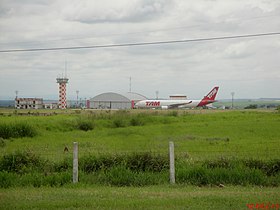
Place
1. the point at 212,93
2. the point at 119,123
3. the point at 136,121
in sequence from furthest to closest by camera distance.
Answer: the point at 212,93 → the point at 136,121 → the point at 119,123

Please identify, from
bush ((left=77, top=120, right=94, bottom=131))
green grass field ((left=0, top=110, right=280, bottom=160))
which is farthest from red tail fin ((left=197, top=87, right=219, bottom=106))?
bush ((left=77, top=120, right=94, bottom=131))

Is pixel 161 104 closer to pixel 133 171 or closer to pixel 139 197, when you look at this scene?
pixel 133 171

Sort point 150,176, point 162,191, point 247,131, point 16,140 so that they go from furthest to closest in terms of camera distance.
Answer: point 247,131, point 16,140, point 150,176, point 162,191

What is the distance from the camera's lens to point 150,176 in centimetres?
1186

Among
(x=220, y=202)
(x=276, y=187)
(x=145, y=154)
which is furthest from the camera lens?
(x=145, y=154)

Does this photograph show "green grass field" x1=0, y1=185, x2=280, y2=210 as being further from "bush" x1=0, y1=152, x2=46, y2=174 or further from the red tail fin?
the red tail fin

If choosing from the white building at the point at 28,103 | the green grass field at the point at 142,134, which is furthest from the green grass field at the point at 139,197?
the white building at the point at 28,103

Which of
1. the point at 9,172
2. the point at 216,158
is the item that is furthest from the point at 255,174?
the point at 9,172

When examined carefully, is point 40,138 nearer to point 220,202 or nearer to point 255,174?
point 255,174

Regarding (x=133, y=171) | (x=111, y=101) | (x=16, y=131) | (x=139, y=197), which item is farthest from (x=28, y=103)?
(x=139, y=197)

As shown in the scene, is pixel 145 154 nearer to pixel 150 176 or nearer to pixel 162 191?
pixel 150 176

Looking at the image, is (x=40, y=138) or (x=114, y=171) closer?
(x=114, y=171)

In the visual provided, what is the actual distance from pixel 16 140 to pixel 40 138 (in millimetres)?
1951

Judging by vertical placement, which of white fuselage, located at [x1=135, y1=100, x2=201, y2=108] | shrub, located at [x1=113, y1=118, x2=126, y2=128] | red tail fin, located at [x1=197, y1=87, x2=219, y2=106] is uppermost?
red tail fin, located at [x1=197, y1=87, x2=219, y2=106]
